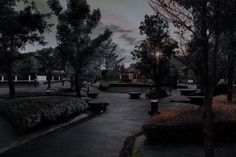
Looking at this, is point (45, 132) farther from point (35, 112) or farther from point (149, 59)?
point (149, 59)

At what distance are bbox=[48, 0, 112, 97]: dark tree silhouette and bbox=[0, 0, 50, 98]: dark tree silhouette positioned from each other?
12.5 ft

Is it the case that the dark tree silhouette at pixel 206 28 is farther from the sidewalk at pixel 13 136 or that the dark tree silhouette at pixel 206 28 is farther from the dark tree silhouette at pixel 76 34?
the dark tree silhouette at pixel 76 34

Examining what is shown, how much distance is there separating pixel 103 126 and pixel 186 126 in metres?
5.70

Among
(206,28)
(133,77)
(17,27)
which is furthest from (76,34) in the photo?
(133,77)

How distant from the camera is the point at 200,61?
8.21m

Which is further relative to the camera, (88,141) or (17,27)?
(17,27)

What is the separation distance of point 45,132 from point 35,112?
121cm

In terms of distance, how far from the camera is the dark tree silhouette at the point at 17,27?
18855mm

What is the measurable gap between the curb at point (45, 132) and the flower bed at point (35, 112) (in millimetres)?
432

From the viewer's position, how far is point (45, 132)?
1435cm

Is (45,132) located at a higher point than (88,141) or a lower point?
higher

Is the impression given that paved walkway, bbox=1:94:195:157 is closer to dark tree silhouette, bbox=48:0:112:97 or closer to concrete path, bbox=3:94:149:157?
concrete path, bbox=3:94:149:157

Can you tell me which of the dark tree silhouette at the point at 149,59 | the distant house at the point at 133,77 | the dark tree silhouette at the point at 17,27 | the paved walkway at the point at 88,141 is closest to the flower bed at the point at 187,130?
the paved walkway at the point at 88,141

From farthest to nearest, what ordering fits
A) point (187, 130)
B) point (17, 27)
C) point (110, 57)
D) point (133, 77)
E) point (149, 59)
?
point (110, 57) < point (133, 77) < point (149, 59) < point (17, 27) < point (187, 130)
